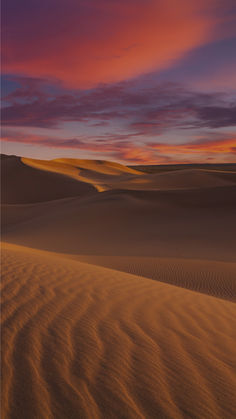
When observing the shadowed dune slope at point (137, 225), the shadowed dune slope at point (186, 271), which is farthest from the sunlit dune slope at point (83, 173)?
the shadowed dune slope at point (186, 271)

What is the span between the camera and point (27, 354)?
Result: 114 inches

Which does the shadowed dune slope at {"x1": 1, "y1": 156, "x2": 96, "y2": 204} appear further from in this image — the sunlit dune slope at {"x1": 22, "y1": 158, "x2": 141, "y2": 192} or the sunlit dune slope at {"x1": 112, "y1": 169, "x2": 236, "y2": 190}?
the sunlit dune slope at {"x1": 112, "y1": 169, "x2": 236, "y2": 190}

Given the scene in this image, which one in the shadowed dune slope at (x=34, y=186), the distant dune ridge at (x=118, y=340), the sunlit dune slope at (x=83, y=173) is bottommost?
the distant dune ridge at (x=118, y=340)

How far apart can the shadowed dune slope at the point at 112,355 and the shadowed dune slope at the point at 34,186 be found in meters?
37.8

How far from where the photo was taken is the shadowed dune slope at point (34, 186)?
138ft

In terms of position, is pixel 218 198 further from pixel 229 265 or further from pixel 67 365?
pixel 67 365

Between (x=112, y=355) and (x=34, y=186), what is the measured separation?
43.8 m

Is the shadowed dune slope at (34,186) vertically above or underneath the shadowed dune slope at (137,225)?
above

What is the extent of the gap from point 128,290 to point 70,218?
1493 centimetres

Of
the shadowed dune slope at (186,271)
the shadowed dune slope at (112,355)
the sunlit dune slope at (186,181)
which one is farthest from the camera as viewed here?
the sunlit dune slope at (186,181)

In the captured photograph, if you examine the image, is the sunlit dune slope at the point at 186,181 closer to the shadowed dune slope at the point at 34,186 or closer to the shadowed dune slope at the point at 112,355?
the shadowed dune slope at the point at 34,186

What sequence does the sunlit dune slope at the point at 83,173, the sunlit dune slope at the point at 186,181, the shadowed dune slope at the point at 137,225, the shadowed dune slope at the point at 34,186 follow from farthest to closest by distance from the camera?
Answer: the sunlit dune slope at the point at 83,173 < the sunlit dune slope at the point at 186,181 < the shadowed dune slope at the point at 34,186 < the shadowed dune slope at the point at 137,225

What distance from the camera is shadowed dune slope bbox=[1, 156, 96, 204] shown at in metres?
42.0

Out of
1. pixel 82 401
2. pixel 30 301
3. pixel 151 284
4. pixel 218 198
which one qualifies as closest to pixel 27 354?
pixel 82 401
